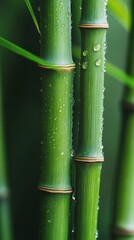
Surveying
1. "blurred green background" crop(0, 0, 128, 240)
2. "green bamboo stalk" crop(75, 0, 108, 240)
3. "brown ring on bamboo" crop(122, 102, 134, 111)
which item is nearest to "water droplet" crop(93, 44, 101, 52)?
"green bamboo stalk" crop(75, 0, 108, 240)

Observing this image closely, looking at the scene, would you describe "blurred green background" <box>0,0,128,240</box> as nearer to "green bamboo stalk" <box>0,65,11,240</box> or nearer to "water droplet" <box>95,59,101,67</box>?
"green bamboo stalk" <box>0,65,11,240</box>

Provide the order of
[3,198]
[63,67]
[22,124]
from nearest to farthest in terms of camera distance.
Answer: [63,67]
[3,198]
[22,124]

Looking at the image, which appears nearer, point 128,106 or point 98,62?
point 98,62

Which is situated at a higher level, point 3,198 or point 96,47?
point 96,47

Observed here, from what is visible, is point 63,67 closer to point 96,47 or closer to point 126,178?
point 96,47

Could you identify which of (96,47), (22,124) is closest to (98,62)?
(96,47)

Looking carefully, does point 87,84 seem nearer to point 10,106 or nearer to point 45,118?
point 45,118

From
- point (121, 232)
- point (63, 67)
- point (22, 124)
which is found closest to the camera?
point (63, 67)
